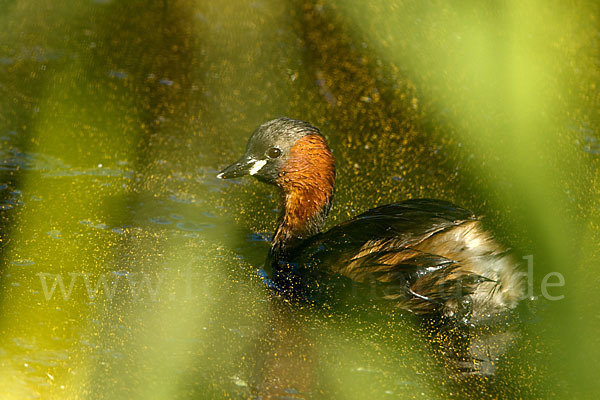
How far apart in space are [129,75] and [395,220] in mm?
2543

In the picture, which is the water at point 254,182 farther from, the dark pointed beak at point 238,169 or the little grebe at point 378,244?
the dark pointed beak at point 238,169

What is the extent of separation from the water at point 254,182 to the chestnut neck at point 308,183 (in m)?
0.16

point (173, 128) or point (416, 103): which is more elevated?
point (416, 103)

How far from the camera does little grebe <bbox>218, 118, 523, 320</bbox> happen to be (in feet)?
11.5

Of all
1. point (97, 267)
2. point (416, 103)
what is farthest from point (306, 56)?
point (97, 267)

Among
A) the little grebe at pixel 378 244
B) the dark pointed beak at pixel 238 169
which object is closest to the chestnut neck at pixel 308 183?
the little grebe at pixel 378 244

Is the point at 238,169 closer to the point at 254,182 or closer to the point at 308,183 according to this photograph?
the point at 308,183

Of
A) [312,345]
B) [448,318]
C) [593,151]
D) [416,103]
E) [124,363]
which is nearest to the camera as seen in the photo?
[124,363]

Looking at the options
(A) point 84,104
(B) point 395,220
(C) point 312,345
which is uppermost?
(B) point 395,220

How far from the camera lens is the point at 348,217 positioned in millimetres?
4309

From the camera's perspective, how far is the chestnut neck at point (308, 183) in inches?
163

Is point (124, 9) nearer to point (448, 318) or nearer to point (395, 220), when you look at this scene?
point (395, 220)

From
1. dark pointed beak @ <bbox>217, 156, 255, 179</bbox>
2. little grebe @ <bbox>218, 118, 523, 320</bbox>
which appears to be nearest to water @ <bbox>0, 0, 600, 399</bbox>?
little grebe @ <bbox>218, 118, 523, 320</bbox>

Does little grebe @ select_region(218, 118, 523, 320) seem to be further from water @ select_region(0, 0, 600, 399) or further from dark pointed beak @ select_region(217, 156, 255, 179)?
water @ select_region(0, 0, 600, 399)
